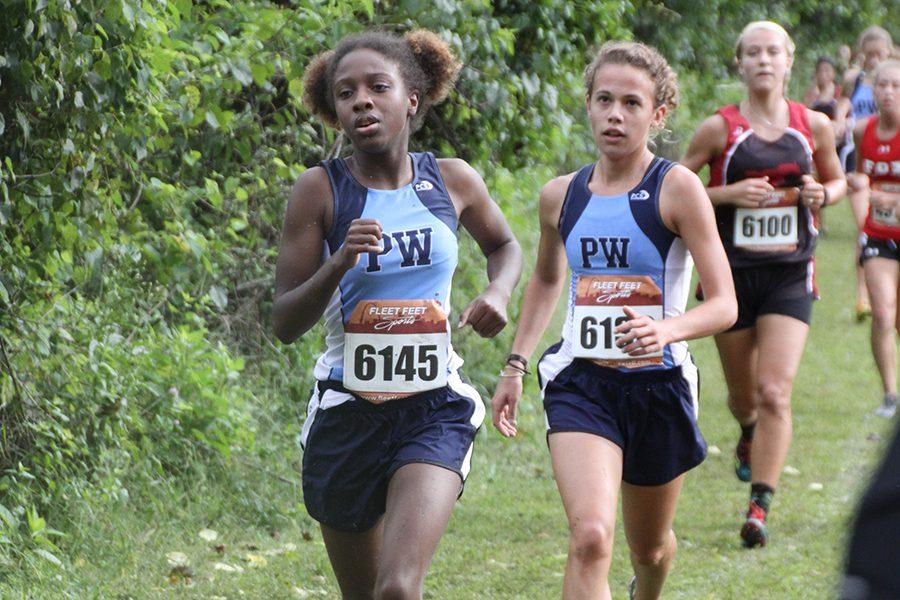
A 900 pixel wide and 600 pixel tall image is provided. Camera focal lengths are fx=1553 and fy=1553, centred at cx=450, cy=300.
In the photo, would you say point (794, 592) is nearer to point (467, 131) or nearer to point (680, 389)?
point (680, 389)

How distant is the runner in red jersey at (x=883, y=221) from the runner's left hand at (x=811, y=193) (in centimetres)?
207

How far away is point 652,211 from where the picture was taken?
455cm

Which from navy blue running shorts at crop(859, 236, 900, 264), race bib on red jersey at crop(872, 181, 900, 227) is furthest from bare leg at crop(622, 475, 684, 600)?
navy blue running shorts at crop(859, 236, 900, 264)

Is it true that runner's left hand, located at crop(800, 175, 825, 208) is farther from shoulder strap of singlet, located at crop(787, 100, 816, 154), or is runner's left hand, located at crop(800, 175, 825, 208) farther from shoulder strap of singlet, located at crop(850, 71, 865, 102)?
shoulder strap of singlet, located at crop(850, 71, 865, 102)

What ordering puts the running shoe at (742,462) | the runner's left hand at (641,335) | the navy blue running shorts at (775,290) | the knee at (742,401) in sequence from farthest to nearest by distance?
the running shoe at (742,462) < the knee at (742,401) < the navy blue running shorts at (775,290) < the runner's left hand at (641,335)

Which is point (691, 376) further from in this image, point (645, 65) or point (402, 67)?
point (402, 67)

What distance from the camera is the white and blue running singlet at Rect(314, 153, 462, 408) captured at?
14.0 feet

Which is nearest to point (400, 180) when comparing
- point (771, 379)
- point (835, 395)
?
point (771, 379)

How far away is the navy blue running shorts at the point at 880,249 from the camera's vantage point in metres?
8.91

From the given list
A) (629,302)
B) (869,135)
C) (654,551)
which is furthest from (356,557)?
(869,135)

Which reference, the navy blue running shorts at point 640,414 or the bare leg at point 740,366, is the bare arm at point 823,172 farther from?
the navy blue running shorts at point 640,414

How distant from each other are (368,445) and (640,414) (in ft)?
2.75

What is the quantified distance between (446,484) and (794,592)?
7.73 ft

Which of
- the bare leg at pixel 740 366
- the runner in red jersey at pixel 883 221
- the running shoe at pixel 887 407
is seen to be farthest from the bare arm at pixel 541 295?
the running shoe at pixel 887 407
